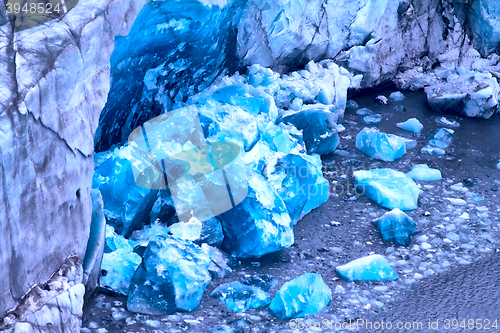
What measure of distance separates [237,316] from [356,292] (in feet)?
1.56

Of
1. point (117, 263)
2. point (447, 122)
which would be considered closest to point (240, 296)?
point (117, 263)

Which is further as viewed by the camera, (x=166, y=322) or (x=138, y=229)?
(x=138, y=229)

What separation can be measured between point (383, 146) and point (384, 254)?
0.99 m

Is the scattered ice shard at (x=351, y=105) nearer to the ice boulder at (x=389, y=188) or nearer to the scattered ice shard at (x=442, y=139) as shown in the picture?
the scattered ice shard at (x=442, y=139)

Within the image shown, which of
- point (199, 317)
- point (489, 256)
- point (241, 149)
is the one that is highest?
point (241, 149)

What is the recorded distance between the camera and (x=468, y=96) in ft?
11.9

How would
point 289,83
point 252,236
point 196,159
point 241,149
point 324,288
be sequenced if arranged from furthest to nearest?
point 289,83
point 241,149
point 196,159
point 252,236
point 324,288

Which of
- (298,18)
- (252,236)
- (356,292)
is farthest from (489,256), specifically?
(298,18)

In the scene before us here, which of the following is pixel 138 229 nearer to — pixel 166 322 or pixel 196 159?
pixel 196 159

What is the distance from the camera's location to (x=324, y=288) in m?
1.81

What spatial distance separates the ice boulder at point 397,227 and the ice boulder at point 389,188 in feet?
0.66

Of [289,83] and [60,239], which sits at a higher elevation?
[60,239]

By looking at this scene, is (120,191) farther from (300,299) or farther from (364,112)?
(364,112)

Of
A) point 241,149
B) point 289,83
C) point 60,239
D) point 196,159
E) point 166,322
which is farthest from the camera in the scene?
point 289,83
